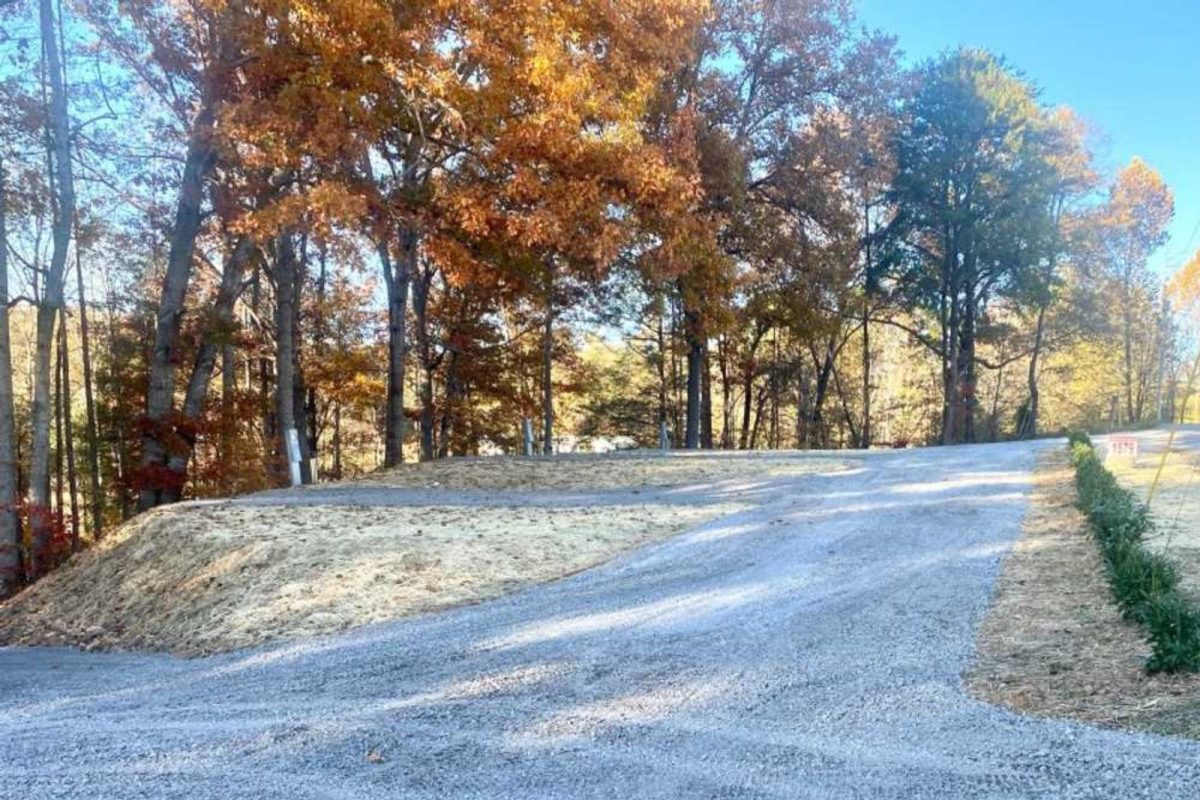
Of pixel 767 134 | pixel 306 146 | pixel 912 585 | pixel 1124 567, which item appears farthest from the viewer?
pixel 767 134

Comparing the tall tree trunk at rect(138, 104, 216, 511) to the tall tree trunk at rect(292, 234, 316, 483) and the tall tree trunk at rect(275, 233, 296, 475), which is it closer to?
the tall tree trunk at rect(275, 233, 296, 475)

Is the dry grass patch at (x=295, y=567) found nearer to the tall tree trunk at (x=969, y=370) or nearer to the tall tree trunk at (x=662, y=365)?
the tall tree trunk at (x=662, y=365)

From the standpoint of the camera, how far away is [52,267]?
10242 mm

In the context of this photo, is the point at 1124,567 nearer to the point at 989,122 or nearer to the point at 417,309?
the point at 417,309

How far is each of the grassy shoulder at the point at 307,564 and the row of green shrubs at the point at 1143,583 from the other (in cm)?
345

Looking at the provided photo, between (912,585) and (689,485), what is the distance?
17.6 feet

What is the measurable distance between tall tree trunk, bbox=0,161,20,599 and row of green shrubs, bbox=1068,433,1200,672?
1145cm

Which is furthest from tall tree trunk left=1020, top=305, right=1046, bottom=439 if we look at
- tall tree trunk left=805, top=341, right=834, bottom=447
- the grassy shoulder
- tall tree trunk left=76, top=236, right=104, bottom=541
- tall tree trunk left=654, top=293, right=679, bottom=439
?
tall tree trunk left=76, top=236, right=104, bottom=541

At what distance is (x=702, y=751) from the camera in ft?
8.77

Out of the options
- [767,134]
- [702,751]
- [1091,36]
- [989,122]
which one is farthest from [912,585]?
[989,122]

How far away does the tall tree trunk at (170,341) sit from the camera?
10.7 meters

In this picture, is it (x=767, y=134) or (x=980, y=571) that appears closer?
(x=980, y=571)

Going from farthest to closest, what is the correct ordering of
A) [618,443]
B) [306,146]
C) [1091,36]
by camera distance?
1. [618,443]
2. [306,146]
3. [1091,36]

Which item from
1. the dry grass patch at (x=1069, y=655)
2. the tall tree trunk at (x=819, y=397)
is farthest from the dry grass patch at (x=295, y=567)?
the tall tree trunk at (x=819, y=397)
